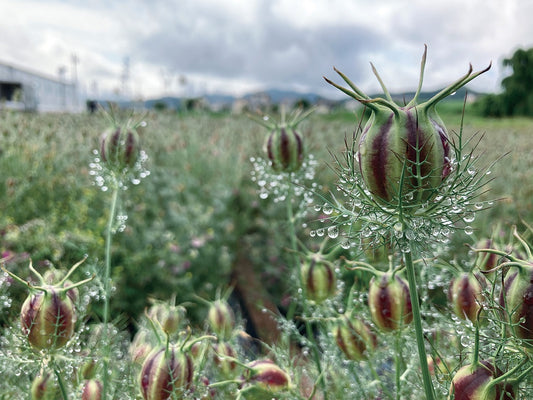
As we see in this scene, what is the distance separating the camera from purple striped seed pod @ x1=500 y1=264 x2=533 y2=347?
477mm

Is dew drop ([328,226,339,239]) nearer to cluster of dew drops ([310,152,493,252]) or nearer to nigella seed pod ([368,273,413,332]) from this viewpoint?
cluster of dew drops ([310,152,493,252])

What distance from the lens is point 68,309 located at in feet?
2.18

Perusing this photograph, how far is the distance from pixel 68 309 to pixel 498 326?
0.58m

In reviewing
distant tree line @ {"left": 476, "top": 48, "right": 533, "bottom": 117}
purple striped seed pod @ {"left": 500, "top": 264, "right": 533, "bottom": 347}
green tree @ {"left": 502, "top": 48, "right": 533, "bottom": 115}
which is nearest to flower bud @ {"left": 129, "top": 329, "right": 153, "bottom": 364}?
purple striped seed pod @ {"left": 500, "top": 264, "right": 533, "bottom": 347}

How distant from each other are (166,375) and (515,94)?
89.0ft

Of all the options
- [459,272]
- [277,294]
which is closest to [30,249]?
[277,294]

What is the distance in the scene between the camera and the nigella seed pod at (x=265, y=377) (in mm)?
744

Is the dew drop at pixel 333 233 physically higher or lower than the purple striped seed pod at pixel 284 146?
lower

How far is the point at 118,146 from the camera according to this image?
Result: 1071mm

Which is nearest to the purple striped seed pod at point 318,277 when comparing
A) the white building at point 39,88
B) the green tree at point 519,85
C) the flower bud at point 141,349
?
the flower bud at point 141,349

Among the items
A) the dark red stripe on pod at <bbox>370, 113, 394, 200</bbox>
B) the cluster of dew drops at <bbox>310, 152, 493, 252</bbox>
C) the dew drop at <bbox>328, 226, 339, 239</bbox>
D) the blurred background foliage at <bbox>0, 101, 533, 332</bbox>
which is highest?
the dark red stripe on pod at <bbox>370, 113, 394, 200</bbox>

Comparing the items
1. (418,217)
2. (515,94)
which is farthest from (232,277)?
(515,94)

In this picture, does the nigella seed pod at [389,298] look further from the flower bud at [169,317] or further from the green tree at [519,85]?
the green tree at [519,85]

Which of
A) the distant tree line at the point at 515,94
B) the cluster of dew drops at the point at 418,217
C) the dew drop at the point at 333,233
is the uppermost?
the distant tree line at the point at 515,94
